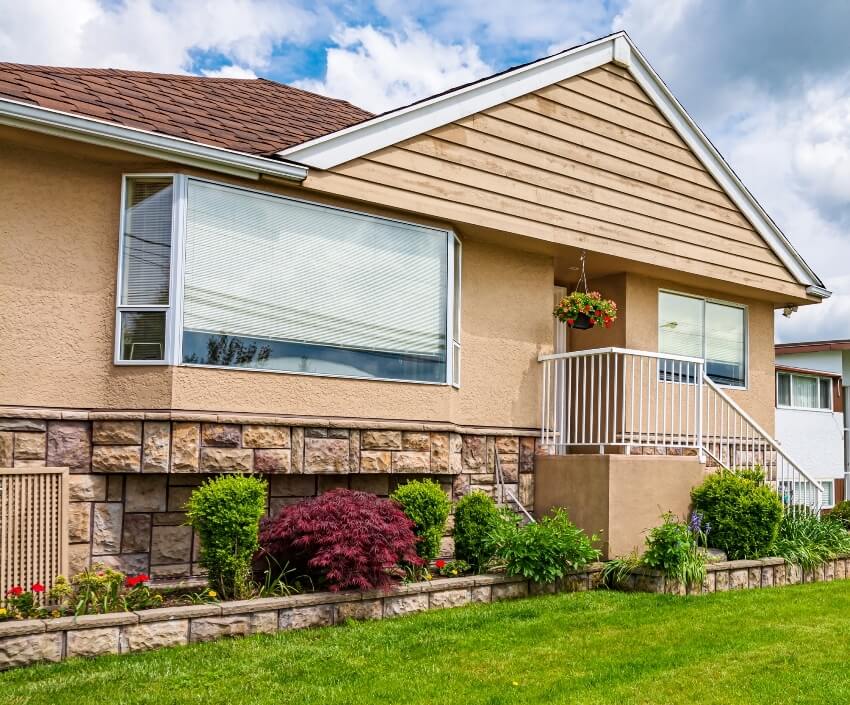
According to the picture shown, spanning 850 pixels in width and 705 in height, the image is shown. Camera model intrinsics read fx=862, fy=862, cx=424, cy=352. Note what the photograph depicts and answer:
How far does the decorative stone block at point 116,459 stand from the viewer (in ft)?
23.2

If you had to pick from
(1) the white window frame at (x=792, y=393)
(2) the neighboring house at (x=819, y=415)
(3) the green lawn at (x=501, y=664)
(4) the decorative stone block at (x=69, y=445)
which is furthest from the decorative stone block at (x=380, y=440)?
(1) the white window frame at (x=792, y=393)

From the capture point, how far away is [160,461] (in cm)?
715

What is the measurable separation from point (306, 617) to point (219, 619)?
70 cm

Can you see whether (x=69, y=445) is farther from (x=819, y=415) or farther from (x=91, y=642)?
(x=819, y=415)

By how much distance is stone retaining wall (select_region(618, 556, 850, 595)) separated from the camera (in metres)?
8.22

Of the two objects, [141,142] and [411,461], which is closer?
[141,142]

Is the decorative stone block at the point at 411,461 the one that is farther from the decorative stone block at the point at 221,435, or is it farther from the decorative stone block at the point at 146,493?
the decorative stone block at the point at 146,493

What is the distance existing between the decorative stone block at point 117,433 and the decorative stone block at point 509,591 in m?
3.37

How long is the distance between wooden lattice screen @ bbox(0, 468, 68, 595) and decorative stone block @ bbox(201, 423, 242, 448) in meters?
1.15

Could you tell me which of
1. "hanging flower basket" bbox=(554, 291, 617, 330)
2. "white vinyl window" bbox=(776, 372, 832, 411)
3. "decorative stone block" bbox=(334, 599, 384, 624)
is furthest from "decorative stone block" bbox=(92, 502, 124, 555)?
"white vinyl window" bbox=(776, 372, 832, 411)

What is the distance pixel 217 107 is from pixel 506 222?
327 cm

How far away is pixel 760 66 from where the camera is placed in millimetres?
9602

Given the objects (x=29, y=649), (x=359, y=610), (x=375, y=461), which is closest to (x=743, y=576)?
(x=375, y=461)

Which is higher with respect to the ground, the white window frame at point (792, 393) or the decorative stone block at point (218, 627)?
the white window frame at point (792, 393)
